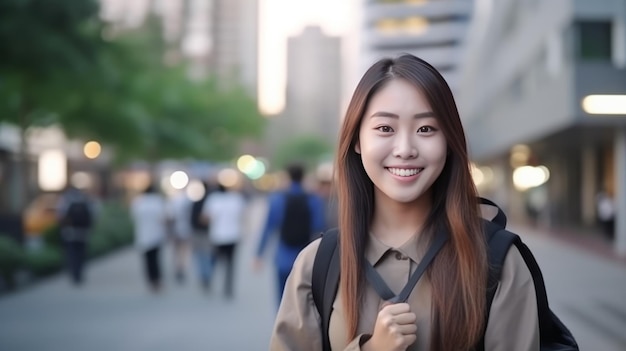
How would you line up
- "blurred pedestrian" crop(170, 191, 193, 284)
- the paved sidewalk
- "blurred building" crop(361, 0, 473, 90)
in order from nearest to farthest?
the paved sidewalk
"blurred pedestrian" crop(170, 191, 193, 284)
"blurred building" crop(361, 0, 473, 90)

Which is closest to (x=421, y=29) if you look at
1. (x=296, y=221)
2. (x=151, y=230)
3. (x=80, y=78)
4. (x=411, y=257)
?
(x=80, y=78)

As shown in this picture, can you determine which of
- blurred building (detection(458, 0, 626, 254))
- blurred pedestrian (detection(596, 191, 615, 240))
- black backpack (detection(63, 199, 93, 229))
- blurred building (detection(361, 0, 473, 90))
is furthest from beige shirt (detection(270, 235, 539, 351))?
blurred building (detection(361, 0, 473, 90))

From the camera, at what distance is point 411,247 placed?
2277 mm

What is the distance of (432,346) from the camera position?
7.08 ft

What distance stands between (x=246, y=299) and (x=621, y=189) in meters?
12.7

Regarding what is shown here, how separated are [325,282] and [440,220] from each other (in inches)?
14.6

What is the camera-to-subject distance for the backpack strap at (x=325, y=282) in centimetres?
229

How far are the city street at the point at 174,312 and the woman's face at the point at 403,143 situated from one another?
6855 mm

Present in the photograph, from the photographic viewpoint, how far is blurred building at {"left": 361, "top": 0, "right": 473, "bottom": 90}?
89.1 m

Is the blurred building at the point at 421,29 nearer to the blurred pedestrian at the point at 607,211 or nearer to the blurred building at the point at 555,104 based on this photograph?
the blurred building at the point at 555,104

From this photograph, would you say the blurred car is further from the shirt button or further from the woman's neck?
the shirt button

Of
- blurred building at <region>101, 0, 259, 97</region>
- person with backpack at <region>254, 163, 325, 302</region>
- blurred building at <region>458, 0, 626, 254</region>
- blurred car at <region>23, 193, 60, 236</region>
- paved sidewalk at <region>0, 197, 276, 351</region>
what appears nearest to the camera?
person with backpack at <region>254, 163, 325, 302</region>

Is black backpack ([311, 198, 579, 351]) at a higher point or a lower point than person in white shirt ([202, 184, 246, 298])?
higher

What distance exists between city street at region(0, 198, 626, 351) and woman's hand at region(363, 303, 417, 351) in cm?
692
